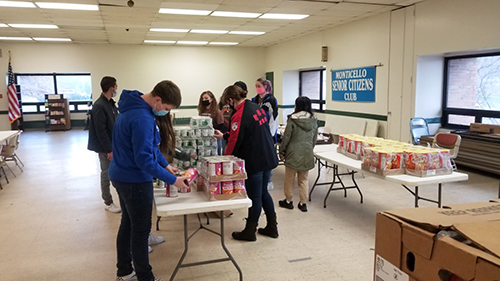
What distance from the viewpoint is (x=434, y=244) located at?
3.47 ft

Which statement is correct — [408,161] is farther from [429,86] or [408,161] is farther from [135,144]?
[429,86]

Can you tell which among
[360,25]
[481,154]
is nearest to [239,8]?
[360,25]

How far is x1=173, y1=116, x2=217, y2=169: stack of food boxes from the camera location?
3.65 m

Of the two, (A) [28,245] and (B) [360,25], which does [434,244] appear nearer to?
(A) [28,245]

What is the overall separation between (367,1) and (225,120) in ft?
12.4

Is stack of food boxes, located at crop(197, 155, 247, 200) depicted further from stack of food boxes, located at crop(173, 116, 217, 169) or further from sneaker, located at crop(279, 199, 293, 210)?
sneaker, located at crop(279, 199, 293, 210)

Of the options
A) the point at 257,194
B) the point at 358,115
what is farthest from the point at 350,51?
the point at 257,194

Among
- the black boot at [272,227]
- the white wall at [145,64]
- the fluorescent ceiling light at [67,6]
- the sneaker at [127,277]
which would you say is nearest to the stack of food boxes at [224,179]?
the sneaker at [127,277]

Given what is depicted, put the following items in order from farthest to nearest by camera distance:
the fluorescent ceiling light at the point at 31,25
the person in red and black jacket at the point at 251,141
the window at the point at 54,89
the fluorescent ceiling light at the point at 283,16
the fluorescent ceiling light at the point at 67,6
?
the window at the point at 54,89, the fluorescent ceiling light at the point at 31,25, the fluorescent ceiling light at the point at 283,16, the fluorescent ceiling light at the point at 67,6, the person in red and black jacket at the point at 251,141

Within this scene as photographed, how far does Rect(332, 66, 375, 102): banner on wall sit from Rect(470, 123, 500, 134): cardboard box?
2415mm

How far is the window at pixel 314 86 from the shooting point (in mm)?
11641

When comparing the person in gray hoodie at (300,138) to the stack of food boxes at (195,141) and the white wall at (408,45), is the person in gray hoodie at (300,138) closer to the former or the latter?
the stack of food boxes at (195,141)

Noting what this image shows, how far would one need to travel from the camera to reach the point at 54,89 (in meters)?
14.1

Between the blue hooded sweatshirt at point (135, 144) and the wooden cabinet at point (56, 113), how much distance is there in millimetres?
12407
